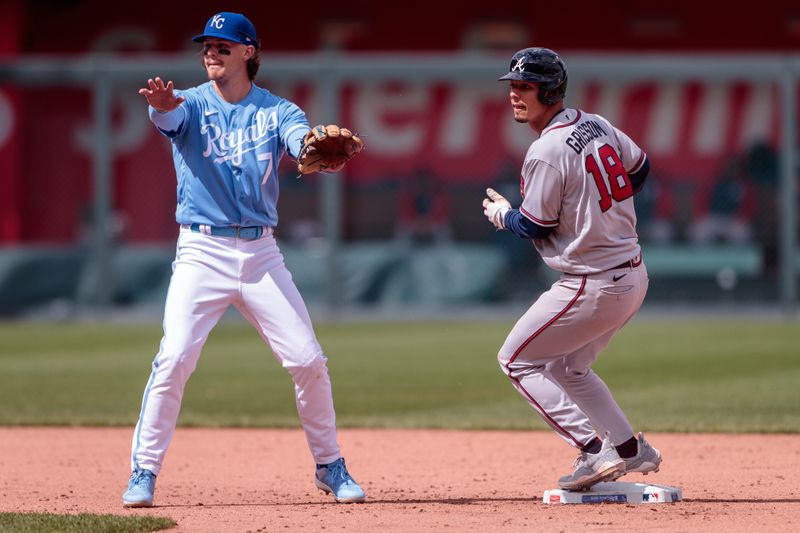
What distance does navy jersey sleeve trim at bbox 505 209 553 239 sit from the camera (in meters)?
5.27

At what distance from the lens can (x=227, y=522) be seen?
203 inches

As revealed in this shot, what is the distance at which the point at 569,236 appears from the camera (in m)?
5.37

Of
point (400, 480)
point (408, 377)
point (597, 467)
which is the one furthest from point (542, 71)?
point (408, 377)

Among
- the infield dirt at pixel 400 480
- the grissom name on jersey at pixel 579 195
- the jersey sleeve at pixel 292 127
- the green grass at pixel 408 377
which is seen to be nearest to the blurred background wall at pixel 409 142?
the green grass at pixel 408 377

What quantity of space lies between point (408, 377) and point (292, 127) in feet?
18.4

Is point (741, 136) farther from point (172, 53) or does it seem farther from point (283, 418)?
point (283, 418)

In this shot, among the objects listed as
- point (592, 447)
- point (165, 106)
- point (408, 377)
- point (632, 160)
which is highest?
point (165, 106)

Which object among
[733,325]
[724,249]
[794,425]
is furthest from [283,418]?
[724,249]

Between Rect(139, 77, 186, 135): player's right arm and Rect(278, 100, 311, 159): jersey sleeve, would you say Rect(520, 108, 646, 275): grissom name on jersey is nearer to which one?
Rect(278, 100, 311, 159): jersey sleeve

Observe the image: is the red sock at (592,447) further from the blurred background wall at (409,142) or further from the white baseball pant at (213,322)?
the blurred background wall at (409,142)

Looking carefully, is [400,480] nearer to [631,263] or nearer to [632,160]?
[631,263]

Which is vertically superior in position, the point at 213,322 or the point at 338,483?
the point at 213,322

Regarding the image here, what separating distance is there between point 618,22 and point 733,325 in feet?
23.6

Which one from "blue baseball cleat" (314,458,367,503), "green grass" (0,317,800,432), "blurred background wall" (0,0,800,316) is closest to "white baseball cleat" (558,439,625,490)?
"blue baseball cleat" (314,458,367,503)
